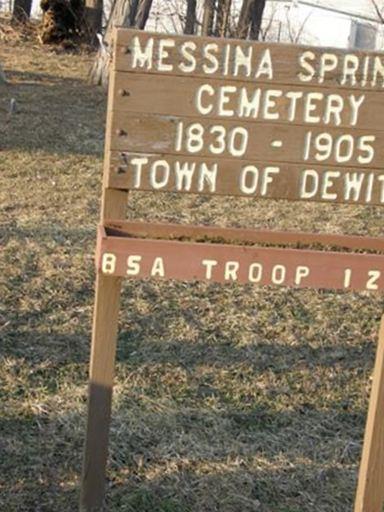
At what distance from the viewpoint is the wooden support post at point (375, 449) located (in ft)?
10.2

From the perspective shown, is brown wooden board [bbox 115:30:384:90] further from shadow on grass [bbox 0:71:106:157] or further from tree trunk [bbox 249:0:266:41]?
tree trunk [bbox 249:0:266:41]

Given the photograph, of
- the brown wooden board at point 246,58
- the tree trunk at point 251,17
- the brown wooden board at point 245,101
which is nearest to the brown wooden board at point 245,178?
the brown wooden board at point 245,101

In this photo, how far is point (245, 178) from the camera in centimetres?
302

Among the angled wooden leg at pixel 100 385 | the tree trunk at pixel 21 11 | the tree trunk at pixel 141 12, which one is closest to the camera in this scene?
the angled wooden leg at pixel 100 385

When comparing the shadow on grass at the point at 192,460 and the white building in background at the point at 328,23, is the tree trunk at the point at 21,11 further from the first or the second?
the shadow on grass at the point at 192,460

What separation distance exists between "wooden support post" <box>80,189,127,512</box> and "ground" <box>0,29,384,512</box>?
216 mm

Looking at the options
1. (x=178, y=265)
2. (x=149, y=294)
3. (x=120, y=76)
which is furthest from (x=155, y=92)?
(x=149, y=294)

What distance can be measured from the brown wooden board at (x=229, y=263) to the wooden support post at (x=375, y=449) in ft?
0.94

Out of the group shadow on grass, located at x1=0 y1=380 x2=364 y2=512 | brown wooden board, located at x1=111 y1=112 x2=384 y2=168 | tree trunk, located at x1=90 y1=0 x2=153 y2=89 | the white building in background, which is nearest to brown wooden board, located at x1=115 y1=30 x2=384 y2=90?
brown wooden board, located at x1=111 y1=112 x2=384 y2=168

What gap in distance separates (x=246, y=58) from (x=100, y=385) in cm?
113

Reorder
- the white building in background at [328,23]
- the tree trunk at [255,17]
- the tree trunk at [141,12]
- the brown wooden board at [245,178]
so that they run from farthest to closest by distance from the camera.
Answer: the white building in background at [328,23]
the tree trunk at [255,17]
the tree trunk at [141,12]
the brown wooden board at [245,178]

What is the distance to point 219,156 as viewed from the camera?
2.99 m

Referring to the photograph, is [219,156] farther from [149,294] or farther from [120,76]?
[149,294]

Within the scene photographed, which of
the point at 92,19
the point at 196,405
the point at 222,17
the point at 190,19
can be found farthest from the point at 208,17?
the point at 196,405
